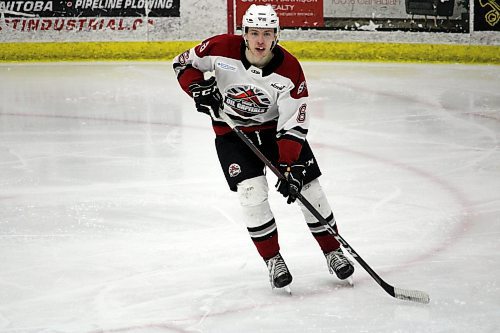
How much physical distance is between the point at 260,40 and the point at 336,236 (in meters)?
0.74

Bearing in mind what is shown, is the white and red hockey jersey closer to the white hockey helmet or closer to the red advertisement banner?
the white hockey helmet

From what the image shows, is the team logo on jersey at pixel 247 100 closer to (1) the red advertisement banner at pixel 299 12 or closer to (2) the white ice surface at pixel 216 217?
(2) the white ice surface at pixel 216 217

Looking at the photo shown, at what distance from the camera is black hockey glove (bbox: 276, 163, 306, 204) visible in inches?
123

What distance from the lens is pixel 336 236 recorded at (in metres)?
3.30

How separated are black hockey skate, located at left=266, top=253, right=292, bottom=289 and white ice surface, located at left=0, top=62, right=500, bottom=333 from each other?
0.05 m

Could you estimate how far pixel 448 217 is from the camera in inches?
163

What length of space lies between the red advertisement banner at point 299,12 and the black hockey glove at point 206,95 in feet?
17.5

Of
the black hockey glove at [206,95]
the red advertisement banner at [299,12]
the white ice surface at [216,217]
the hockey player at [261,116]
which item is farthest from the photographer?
the red advertisement banner at [299,12]

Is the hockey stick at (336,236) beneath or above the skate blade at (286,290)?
above

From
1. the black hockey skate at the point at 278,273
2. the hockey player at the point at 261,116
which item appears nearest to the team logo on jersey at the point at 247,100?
the hockey player at the point at 261,116

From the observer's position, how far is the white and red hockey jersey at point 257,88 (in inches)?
125

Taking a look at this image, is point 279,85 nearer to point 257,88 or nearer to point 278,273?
point 257,88

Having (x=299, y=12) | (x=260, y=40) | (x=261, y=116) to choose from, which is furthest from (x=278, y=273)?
(x=299, y=12)

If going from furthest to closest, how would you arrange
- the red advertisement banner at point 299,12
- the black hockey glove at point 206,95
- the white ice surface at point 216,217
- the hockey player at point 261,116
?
1. the red advertisement banner at point 299,12
2. the black hockey glove at point 206,95
3. the hockey player at point 261,116
4. the white ice surface at point 216,217
